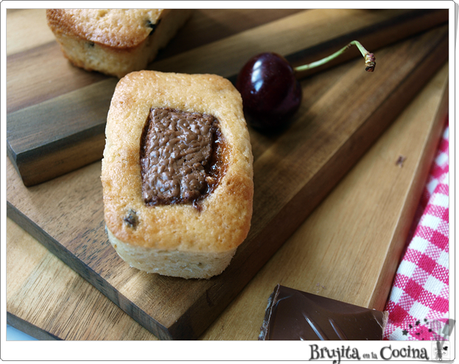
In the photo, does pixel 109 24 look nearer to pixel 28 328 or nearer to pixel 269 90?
pixel 269 90

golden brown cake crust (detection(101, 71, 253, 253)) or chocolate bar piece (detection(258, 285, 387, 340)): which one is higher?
golden brown cake crust (detection(101, 71, 253, 253))

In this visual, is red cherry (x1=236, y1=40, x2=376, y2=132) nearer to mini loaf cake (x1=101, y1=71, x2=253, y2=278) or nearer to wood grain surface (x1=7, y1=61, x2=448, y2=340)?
mini loaf cake (x1=101, y1=71, x2=253, y2=278)

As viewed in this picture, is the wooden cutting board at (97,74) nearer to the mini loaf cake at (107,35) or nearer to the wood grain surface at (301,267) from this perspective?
the mini loaf cake at (107,35)

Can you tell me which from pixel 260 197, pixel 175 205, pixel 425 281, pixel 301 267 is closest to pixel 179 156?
pixel 175 205

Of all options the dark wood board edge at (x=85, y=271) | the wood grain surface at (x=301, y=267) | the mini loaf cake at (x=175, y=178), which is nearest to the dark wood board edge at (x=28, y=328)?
the wood grain surface at (x=301, y=267)

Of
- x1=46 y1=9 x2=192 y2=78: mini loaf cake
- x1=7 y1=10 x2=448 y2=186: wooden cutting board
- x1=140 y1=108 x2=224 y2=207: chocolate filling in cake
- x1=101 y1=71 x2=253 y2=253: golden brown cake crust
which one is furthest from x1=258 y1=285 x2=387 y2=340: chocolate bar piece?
x1=46 y1=9 x2=192 y2=78: mini loaf cake
